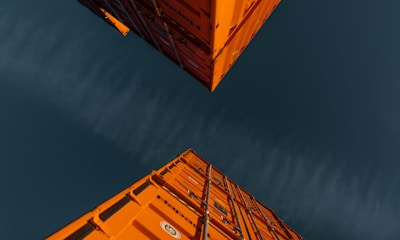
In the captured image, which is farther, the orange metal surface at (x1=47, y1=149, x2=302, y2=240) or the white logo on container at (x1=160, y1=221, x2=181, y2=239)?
the white logo on container at (x1=160, y1=221, x2=181, y2=239)

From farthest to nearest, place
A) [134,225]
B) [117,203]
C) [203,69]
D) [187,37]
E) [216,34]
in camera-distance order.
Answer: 1. [203,69]
2. [187,37]
3. [216,34]
4. [117,203]
5. [134,225]

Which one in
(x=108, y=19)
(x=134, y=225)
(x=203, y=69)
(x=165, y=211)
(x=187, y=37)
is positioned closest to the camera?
(x=134, y=225)

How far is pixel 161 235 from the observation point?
11.5 feet

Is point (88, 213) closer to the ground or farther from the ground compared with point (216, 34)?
closer to the ground

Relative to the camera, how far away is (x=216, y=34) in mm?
6449

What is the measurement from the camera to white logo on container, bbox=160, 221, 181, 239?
12.1ft

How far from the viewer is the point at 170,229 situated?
3779 millimetres

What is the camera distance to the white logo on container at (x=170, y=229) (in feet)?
12.1

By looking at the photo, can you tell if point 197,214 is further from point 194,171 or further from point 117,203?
point 194,171

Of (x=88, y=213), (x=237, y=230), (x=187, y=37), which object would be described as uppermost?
(x=187, y=37)

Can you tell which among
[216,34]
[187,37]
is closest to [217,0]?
[216,34]

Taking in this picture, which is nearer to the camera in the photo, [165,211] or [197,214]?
[165,211]

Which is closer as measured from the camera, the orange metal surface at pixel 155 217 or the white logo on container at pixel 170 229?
the orange metal surface at pixel 155 217

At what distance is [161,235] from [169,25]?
19.7 feet
